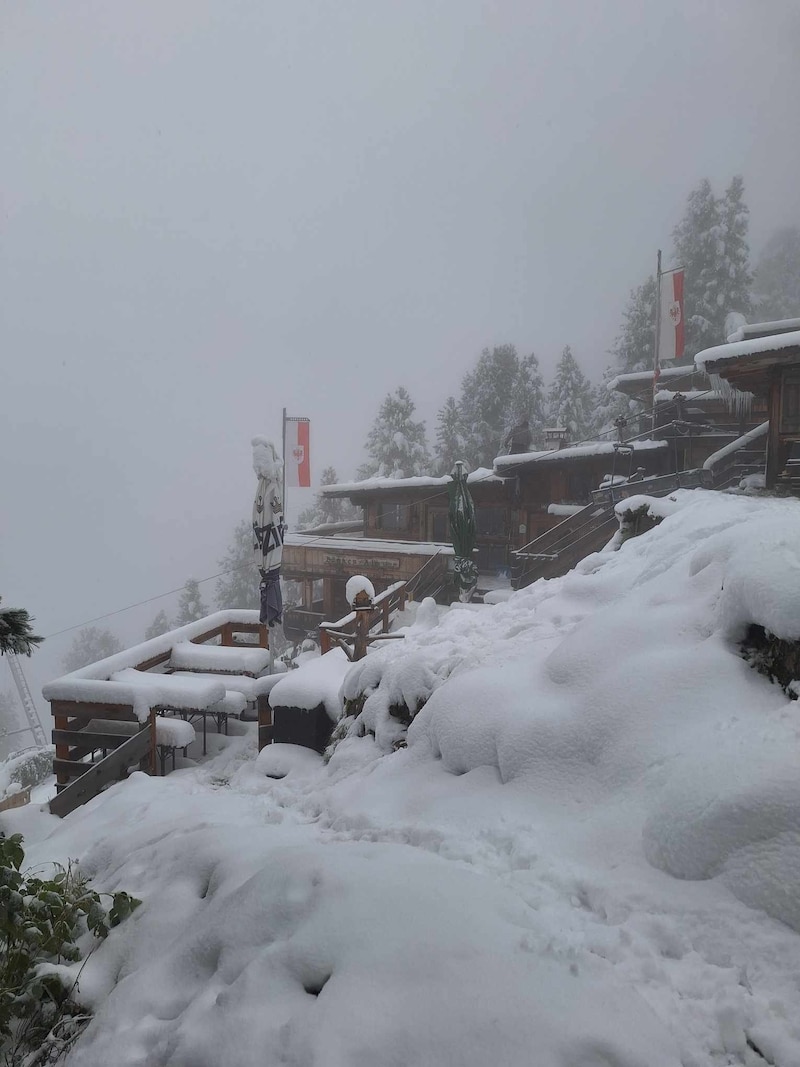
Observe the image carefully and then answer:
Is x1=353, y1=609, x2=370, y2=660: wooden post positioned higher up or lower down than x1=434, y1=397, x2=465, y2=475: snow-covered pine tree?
lower down

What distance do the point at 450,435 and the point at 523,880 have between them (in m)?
38.3

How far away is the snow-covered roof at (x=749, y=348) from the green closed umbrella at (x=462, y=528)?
22.8ft

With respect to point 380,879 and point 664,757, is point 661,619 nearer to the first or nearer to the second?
point 664,757

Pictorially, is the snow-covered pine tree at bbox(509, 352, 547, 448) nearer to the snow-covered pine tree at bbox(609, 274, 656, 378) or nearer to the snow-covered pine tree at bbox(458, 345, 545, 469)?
the snow-covered pine tree at bbox(458, 345, 545, 469)

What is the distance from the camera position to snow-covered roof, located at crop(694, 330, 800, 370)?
33.9ft

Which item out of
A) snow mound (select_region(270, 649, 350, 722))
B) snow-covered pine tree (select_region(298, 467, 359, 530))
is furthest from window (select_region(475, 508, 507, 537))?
snow-covered pine tree (select_region(298, 467, 359, 530))

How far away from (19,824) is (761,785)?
8.23 meters

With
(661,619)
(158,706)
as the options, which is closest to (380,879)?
(661,619)

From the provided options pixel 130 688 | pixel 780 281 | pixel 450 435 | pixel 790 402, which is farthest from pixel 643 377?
pixel 780 281

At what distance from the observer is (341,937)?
7.97ft

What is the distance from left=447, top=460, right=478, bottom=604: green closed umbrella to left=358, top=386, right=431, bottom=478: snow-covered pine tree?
76.2ft

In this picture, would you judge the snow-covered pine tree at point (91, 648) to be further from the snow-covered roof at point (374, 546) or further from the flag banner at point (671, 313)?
the flag banner at point (671, 313)

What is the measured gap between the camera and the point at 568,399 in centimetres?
3975

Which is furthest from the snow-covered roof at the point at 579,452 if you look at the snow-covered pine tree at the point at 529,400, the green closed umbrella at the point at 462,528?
the snow-covered pine tree at the point at 529,400
